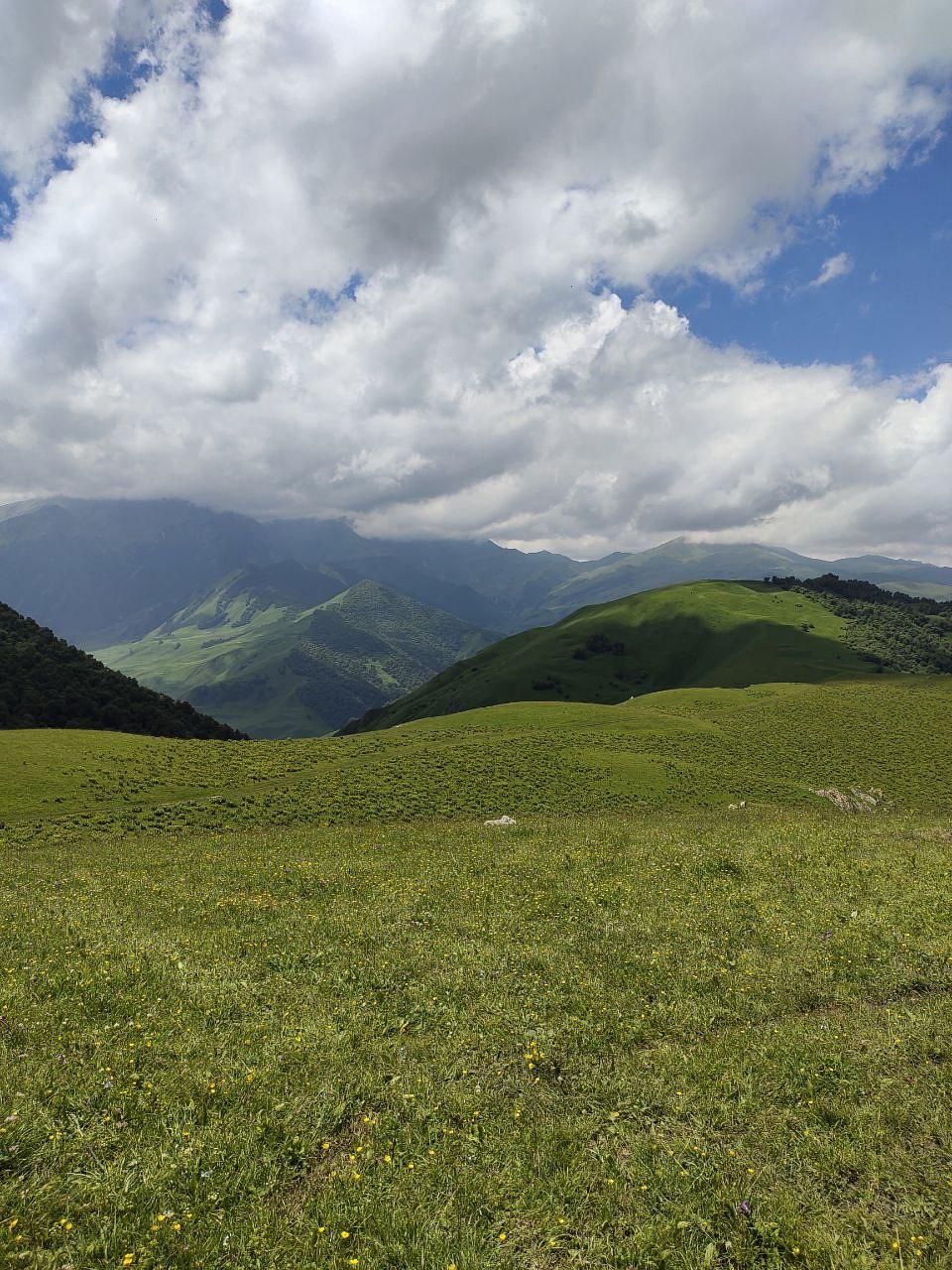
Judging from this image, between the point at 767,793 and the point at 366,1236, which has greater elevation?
the point at 366,1236

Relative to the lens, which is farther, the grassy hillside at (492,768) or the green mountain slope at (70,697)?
the green mountain slope at (70,697)

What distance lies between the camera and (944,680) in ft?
358

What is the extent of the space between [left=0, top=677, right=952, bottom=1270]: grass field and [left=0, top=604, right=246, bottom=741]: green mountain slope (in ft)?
284

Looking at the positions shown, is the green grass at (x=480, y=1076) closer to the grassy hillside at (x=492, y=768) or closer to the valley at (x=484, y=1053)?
the valley at (x=484, y=1053)

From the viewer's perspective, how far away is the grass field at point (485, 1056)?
25.6 feet

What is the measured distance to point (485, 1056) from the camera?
11.6 meters

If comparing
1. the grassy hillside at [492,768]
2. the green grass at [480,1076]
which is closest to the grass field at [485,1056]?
the green grass at [480,1076]

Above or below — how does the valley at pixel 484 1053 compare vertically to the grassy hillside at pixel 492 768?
above

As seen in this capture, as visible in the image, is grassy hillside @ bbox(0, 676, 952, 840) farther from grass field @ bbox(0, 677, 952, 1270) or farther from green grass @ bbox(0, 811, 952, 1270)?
green grass @ bbox(0, 811, 952, 1270)

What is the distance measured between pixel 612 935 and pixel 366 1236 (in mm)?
10742

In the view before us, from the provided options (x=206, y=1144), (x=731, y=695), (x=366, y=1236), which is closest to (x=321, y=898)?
(x=206, y=1144)

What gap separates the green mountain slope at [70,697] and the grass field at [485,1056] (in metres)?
86.6

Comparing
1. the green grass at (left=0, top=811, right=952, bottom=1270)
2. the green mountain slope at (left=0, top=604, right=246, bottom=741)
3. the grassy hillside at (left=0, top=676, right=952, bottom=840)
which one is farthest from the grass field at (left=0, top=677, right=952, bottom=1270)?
the green mountain slope at (left=0, top=604, right=246, bottom=741)

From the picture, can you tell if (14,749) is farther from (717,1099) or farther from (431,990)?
(717,1099)
